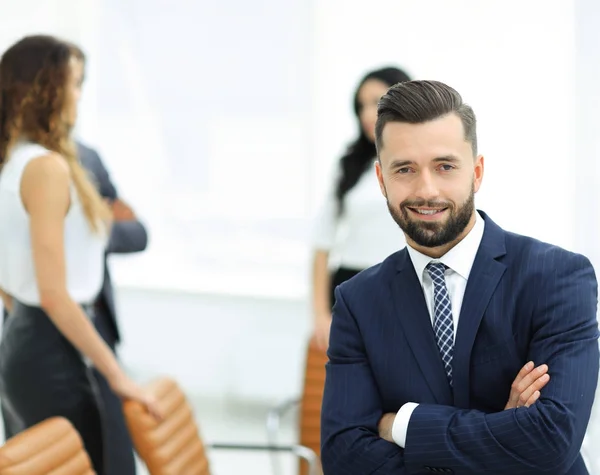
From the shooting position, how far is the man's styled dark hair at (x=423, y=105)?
1.25m

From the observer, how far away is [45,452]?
1916 mm

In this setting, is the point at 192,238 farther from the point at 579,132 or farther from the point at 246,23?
the point at 579,132

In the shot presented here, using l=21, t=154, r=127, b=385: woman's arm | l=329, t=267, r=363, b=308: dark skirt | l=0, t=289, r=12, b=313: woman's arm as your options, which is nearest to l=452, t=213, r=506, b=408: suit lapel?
l=21, t=154, r=127, b=385: woman's arm

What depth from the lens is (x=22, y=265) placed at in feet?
8.00

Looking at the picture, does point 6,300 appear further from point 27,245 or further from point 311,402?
point 311,402

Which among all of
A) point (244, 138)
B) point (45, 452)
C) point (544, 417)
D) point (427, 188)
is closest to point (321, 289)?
point (45, 452)

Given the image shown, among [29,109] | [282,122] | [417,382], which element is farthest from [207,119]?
[417,382]

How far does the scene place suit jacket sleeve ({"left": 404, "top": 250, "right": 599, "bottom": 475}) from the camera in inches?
53.2

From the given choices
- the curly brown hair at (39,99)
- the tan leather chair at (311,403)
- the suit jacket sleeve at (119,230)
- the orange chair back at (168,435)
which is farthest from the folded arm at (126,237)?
the tan leather chair at (311,403)

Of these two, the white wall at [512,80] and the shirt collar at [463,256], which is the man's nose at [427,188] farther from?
the white wall at [512,80]

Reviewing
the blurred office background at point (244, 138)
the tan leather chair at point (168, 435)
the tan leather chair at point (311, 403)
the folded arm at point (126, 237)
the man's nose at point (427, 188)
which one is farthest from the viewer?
the blurred office background at point (244, 138)

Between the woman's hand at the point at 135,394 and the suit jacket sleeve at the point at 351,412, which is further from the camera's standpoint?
the woman's hand at the point at 135,394

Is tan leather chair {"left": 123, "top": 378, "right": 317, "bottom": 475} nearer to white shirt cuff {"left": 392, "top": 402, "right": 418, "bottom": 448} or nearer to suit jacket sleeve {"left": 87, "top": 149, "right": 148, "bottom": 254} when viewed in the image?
suit jacket sleeve {"left": 87, "top": 149, "right": 148, "bottom": 254}

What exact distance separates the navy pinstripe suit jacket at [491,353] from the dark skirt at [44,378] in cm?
123
